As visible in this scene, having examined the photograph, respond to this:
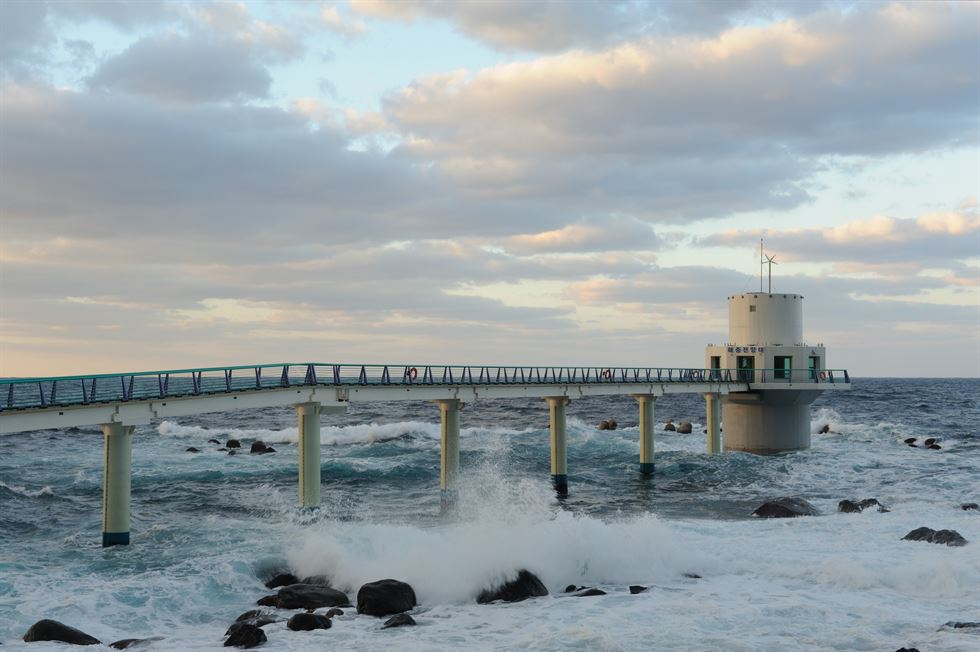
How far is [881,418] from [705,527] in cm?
7838

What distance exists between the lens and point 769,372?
58.9 metres

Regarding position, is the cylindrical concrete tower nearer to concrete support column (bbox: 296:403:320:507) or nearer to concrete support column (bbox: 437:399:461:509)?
concrete support column (bbox: 437:399:461:509)

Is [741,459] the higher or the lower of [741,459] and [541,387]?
the lower

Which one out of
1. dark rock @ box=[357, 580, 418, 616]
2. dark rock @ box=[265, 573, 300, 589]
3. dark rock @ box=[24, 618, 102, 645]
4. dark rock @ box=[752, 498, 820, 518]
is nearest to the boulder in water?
dark rock @ box=[265, 573, 300, 589]

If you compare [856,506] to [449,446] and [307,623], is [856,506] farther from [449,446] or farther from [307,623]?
[307,623]

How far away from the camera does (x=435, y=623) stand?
68.8ft

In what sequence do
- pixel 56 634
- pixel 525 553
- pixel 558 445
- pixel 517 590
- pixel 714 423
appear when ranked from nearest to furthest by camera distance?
pixel 56 634, pixel 517 590, pixel 525 553, pixel 558 445, pixel 714 423

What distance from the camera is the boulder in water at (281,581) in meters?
25.4

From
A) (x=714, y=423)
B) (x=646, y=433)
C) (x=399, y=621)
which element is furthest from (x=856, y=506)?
(x=399, y=621)

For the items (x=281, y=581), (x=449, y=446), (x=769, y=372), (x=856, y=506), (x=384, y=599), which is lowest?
(x=281, y=581)

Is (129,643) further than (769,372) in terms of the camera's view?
No

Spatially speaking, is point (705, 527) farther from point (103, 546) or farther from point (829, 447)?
point (829, 447)

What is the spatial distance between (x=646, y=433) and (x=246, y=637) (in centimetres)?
3831

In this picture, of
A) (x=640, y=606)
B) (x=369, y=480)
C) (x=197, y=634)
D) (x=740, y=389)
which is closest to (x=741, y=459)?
(x=740, y=389)
